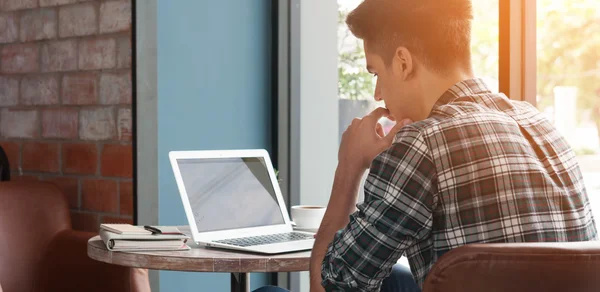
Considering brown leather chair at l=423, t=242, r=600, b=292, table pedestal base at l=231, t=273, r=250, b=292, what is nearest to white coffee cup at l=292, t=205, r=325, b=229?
table pedestal base at l=231, t=273, r=250, b=292

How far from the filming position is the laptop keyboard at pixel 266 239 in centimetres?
188

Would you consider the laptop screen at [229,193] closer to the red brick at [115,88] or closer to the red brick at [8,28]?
the red brick at [115,88]

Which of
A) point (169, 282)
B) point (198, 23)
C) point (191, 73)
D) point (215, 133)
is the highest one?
point (198, 23)

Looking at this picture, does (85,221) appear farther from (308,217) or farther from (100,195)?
(308,217)

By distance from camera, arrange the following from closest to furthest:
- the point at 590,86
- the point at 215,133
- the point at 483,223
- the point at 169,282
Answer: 1. the point at 483,223
2. the point at 590,86
3. the point at 169,282
4. the point at 215,133

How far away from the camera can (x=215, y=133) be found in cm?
296

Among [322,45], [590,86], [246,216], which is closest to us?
[246,216]

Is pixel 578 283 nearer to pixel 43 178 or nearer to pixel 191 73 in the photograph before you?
pixel 191 73

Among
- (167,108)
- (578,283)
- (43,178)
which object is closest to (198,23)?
(167,108)

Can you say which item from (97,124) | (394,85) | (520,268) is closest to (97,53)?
(97,124)

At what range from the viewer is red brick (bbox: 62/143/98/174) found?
8.85 ft

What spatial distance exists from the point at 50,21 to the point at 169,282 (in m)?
1.12

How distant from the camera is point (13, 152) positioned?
298 centimetres

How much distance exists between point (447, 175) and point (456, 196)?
0.04 metres
